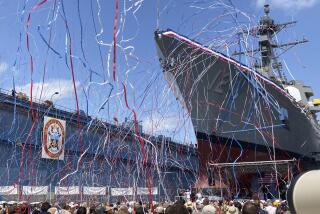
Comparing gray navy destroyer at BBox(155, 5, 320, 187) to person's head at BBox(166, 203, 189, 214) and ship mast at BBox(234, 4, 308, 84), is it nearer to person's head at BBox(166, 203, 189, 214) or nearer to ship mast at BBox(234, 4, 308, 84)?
ship mast at BBox(234, 4, 308, 84)

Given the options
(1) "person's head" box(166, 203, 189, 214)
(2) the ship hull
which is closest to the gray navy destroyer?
(2) the ship hull

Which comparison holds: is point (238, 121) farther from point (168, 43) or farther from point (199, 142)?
point (168, 43)

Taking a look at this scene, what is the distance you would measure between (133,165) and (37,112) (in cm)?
1342

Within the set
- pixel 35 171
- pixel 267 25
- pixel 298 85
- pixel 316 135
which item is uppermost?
pixel 267 25

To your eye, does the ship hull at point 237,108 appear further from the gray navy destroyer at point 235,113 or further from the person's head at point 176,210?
the person's head at point 176,210

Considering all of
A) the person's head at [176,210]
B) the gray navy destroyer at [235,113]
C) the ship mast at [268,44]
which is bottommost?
the person's head at [176,210]

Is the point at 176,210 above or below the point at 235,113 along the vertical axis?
below

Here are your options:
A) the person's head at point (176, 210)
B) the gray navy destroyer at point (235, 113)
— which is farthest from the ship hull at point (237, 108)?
the person's head at point (176, 210)

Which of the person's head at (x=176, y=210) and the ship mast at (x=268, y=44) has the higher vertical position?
the ship mast at (x=268, y=44)

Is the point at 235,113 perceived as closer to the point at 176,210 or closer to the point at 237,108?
the point at 237,108


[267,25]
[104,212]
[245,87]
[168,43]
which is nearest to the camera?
[104,212]

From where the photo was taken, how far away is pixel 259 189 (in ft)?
106

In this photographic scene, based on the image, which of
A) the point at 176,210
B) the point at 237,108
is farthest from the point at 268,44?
the point at 176,210

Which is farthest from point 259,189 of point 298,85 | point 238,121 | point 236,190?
point 298,85
